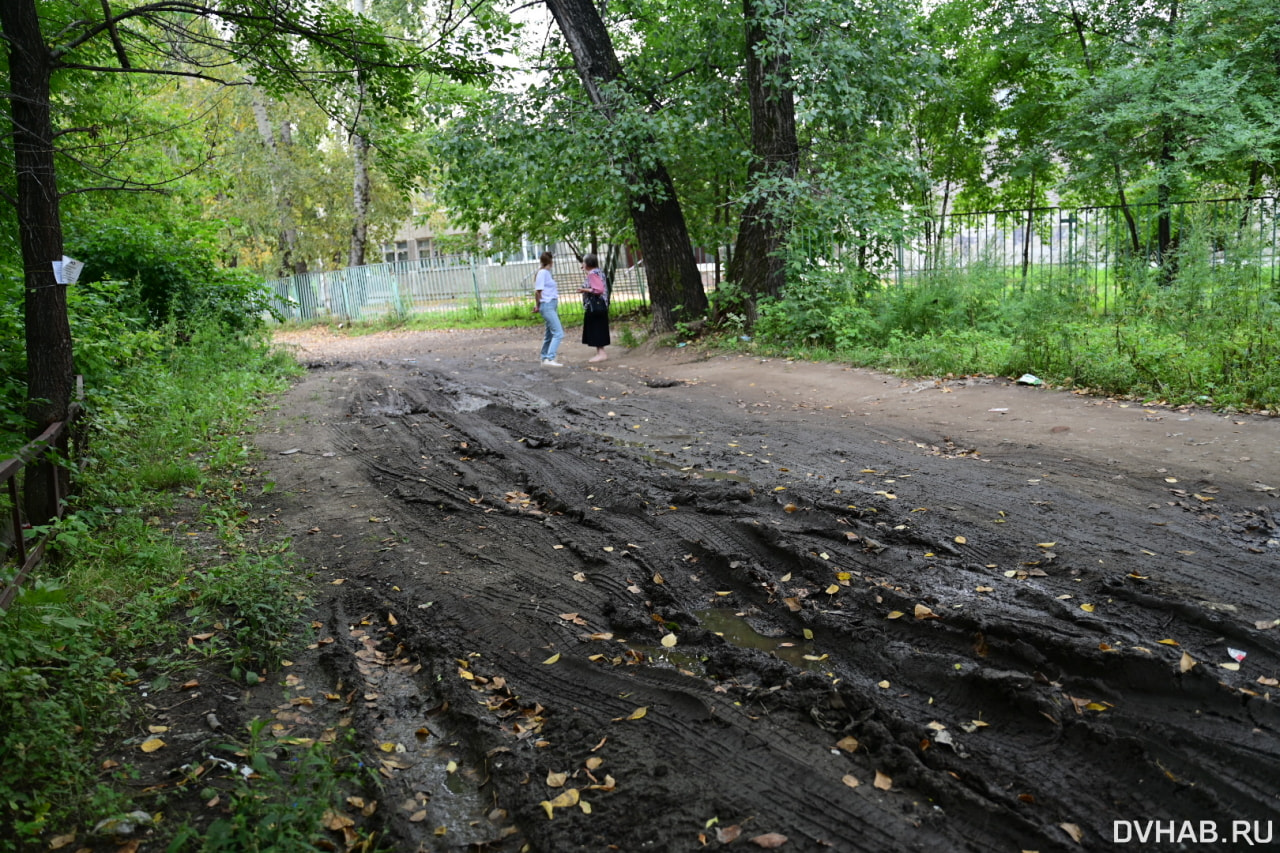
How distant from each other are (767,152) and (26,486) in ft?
39.3

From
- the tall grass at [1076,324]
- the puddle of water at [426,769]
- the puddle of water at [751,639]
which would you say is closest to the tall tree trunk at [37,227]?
the puddle of water at [426,769]

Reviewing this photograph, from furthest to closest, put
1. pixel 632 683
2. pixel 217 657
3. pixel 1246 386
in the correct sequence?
pixel 1246 386
pixel 217 657
pixel 632 683

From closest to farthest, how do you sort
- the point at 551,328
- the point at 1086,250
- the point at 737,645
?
the point at 737,645 < the point at 1086,250 < the point at 551,328

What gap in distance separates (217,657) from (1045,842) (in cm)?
378

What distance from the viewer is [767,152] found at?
Result: 14.2 meters

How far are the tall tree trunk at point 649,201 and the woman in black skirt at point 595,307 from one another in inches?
55.8

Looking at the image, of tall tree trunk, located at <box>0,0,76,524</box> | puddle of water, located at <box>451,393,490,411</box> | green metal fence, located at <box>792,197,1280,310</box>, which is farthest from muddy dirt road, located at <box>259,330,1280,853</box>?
green metal fence, located at <box>792,197,1280,310</box>

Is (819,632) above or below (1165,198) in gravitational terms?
below

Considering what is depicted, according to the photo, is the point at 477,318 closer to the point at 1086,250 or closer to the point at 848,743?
the point at 1086,250

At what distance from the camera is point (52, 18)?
6.65 m

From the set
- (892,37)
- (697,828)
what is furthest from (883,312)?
(697,828)

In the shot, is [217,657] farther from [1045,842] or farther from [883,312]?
[883,312]

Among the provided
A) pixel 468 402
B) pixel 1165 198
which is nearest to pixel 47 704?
pixel 468 402

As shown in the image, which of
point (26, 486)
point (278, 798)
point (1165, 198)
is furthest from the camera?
point (1165, 198)
